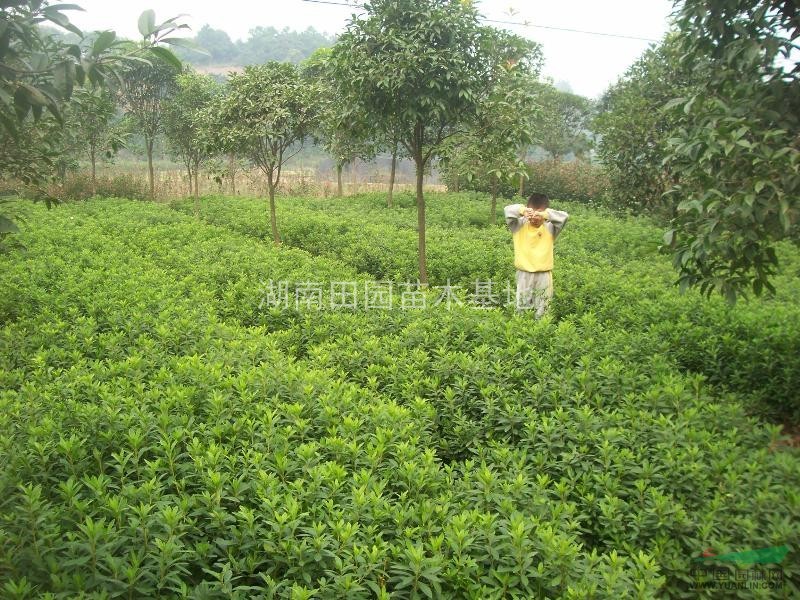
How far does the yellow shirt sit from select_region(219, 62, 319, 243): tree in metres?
5.61

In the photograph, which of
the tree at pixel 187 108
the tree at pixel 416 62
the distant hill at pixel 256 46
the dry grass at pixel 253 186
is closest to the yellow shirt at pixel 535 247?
the tree at pixel 416 62

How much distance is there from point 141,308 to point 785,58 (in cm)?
558

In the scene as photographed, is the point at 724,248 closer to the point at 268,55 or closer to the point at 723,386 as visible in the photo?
the point at 723,386

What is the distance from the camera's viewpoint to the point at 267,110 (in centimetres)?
1080

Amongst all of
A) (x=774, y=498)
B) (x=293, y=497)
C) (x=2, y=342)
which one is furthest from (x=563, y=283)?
(x=2, y=342)

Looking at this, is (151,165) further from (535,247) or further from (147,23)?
(147,23)

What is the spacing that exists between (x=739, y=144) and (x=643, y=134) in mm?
6257

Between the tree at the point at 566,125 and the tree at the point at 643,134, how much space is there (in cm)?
1699

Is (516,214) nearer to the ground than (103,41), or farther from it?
nearer to the ground

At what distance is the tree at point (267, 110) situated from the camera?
10680 mm

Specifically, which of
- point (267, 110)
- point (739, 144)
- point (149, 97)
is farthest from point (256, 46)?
point (739, 144)

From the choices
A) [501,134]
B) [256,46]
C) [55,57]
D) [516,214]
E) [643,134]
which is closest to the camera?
[55,57]

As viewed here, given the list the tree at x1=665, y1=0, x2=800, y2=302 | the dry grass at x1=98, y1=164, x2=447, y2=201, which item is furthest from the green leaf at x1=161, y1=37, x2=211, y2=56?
the dry grass at x1=98, y1=164, x2=447, y2=201

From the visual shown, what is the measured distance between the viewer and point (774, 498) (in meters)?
2.84
